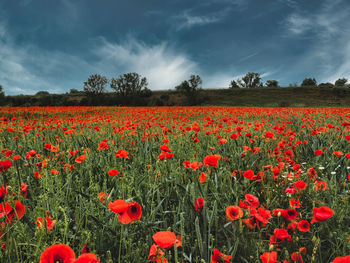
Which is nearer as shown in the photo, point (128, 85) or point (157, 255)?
point (157, 255)

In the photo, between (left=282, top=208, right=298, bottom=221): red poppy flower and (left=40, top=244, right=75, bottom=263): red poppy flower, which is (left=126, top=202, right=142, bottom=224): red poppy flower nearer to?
(left=40, top=244, right=75, bottom=263): red poppy flower

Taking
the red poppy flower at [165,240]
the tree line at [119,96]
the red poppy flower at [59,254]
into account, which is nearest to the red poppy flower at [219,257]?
the red poppy flower at [165,240]

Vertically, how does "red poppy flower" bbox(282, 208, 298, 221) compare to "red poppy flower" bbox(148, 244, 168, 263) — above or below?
above

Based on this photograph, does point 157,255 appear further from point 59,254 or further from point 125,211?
point 59,254

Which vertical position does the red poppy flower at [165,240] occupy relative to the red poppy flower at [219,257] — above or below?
above

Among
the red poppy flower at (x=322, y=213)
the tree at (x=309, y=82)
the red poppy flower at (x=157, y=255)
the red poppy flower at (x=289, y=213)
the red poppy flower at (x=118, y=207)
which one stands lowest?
the red poppy flower at (x=157, y=255)

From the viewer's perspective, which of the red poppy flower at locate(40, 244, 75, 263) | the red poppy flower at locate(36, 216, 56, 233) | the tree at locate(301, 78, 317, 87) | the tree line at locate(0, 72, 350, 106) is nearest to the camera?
the red poppy flower at locate(40, 244, 75, 263)

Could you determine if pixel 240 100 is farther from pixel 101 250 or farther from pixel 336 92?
pixel 101 250

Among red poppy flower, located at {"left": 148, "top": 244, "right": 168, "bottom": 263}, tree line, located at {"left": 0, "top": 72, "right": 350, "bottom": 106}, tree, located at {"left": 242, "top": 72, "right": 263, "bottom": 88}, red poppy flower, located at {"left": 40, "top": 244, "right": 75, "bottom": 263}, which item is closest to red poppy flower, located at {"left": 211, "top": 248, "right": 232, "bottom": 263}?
red poppy flower, located at {"left": 148, "top": 244, "right": 168, "bottom": 263}

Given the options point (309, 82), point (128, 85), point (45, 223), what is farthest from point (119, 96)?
point (309, 82)

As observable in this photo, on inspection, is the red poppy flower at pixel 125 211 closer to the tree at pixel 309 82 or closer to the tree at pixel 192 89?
the tree at pixel 192 89

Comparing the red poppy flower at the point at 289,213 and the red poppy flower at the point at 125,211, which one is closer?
the red poppy flower at the point at 125,211

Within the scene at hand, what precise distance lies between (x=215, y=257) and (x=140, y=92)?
41.4 m

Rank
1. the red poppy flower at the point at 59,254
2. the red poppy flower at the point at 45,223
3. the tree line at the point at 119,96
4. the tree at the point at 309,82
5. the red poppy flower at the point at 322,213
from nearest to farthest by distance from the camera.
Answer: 1. the red poppy flower at the point at 59,254
2. the red poppy flower at the point at 322,213
3. the red poppy flower at the point at 45,223
4. the tree line at the point at 119,96
5. the tree at the point at 309,82
